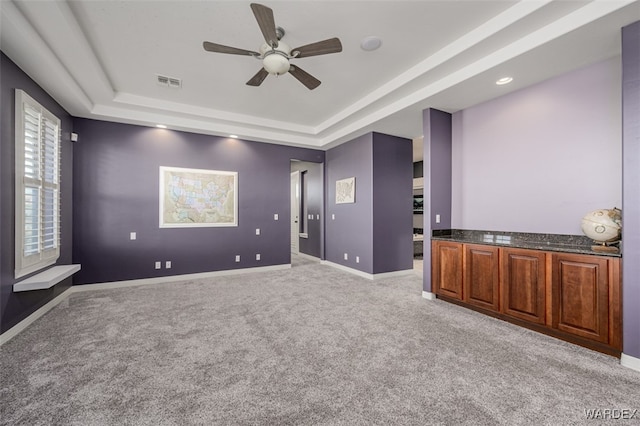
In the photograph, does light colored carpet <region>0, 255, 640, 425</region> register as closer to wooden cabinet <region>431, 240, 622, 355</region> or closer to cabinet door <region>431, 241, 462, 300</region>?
wooden cabinet <region>431, 240, 622, 355</region>

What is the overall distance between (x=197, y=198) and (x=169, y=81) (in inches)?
81.7

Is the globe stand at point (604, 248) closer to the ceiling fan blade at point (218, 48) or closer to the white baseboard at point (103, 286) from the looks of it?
the ceiling fan blade at point (218, 48)

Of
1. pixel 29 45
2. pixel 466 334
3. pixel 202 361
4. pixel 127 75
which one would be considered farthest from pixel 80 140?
pixel 466 334

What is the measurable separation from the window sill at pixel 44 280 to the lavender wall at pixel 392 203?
440cm

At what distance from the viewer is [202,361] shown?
2189 mm

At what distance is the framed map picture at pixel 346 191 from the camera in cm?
Answer: 542

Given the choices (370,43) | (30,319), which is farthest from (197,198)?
(370,43)

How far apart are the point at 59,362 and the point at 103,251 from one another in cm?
271

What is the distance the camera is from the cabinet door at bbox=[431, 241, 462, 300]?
3.45 m

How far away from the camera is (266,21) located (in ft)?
6.88

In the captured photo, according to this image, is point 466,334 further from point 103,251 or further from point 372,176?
point 103,251

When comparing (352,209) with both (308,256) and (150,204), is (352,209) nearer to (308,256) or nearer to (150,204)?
(308,256)

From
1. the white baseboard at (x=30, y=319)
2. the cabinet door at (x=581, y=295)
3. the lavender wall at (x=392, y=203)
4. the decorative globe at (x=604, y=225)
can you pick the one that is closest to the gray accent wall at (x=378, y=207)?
the lavender wall at (x=392, y=203)

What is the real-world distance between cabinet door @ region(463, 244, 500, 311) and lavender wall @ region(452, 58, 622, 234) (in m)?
0.58
